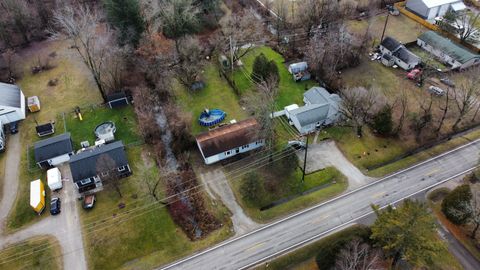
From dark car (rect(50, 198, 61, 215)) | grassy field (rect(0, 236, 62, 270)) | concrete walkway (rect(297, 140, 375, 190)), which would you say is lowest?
grassy field (rect(0, 236, 62, 270))

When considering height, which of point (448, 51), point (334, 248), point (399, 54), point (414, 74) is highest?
point (448, 51)

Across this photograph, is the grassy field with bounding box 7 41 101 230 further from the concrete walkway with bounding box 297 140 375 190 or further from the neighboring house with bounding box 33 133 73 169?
the concrete walkway with bounding box 297 140 375 190

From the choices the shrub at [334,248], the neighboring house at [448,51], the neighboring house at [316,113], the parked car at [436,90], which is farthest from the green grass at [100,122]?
the neighboring house at [448,51]

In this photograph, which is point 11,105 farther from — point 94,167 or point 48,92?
point 94,167

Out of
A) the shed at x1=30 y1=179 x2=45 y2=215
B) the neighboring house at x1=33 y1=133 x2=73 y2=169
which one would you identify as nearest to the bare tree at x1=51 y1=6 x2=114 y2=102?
the neighboring house at x1=33 y1=133 x2=73 y2=169

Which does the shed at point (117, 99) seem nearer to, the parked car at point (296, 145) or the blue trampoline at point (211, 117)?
the blue trampoline at point (211, 117)

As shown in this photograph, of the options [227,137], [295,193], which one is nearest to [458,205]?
[295,193]
